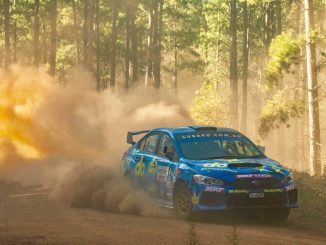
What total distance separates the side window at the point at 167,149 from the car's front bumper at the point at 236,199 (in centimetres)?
131

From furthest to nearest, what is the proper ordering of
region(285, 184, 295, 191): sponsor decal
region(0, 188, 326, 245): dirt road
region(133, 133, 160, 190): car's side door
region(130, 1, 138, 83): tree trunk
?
region(130, 1, 138, 83): tree trunk, region(133, 133, 160, 190): car's side door, region(285, 184, 295, 191): sponsor decal, region(0, 188, 326, 245): dirt road

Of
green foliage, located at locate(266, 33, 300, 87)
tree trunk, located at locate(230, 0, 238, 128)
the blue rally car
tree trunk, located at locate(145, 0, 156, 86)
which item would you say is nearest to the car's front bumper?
the blue rally car

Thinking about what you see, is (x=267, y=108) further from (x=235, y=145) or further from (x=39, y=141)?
(x=235, y=145)

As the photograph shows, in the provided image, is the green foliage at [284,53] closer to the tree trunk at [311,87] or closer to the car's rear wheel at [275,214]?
the tree trunk at [311,87]

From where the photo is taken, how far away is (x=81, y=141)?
81.0ft

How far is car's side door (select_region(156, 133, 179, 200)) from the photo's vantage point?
43.1 feet

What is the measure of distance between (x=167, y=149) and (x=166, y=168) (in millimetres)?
495

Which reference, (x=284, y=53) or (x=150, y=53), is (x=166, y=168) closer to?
(x=284, y=53)

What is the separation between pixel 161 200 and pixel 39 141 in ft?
40.9

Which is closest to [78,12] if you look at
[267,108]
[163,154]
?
[267,108]

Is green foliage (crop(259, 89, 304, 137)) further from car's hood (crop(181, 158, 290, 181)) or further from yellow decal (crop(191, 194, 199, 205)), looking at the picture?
yellow decal (crop(191, 194, 199, 205))

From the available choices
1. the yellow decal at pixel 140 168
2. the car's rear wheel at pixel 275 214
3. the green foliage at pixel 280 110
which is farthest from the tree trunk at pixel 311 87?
the car's rear wheel at pixel 275 214

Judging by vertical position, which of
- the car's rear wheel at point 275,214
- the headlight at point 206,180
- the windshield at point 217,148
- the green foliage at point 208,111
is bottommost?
the car's rear wheel at point 275,214

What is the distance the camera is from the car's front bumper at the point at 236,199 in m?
12.0
